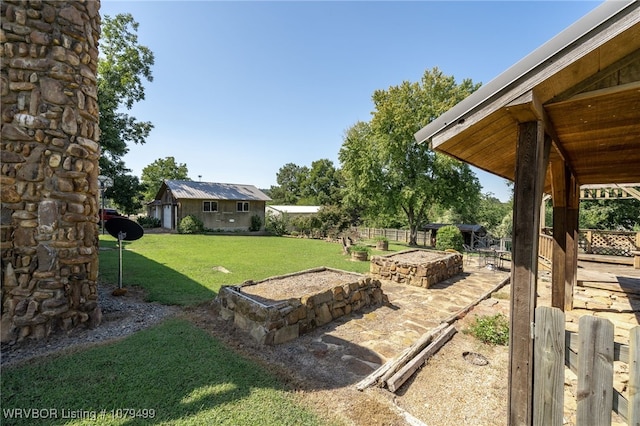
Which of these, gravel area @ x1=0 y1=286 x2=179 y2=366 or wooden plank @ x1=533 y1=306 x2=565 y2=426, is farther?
gravel area @ x1=0 y1=286 x2=179 y2=366

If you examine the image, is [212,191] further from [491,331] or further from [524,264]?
[524,264]

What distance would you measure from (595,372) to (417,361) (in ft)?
7.97

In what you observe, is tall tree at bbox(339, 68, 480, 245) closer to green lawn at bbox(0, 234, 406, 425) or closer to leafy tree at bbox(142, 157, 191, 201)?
green lawn at bbox(0, 234, 406, 425)

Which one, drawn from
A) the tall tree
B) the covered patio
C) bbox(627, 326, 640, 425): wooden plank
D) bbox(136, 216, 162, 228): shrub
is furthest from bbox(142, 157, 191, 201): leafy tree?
bbox(627, 326, 640, 425): wooden plank

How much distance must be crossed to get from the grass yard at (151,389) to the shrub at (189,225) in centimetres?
1860

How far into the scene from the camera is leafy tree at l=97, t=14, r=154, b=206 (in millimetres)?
17188

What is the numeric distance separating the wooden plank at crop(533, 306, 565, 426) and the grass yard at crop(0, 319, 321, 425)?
184 cm

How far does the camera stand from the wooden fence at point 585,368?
1.43m

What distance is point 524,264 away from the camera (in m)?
2.16

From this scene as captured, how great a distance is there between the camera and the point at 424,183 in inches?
826

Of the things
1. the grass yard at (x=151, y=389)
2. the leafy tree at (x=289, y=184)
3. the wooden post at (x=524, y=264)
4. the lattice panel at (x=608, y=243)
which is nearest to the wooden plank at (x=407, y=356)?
the grass yard at (x=151, y=389)

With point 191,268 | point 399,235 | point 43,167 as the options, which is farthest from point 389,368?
point 399,235

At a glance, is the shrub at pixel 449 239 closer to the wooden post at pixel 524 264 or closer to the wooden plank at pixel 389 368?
the wooden plank at pixel 389 368

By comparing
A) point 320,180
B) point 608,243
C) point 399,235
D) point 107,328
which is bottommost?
point 107,328
